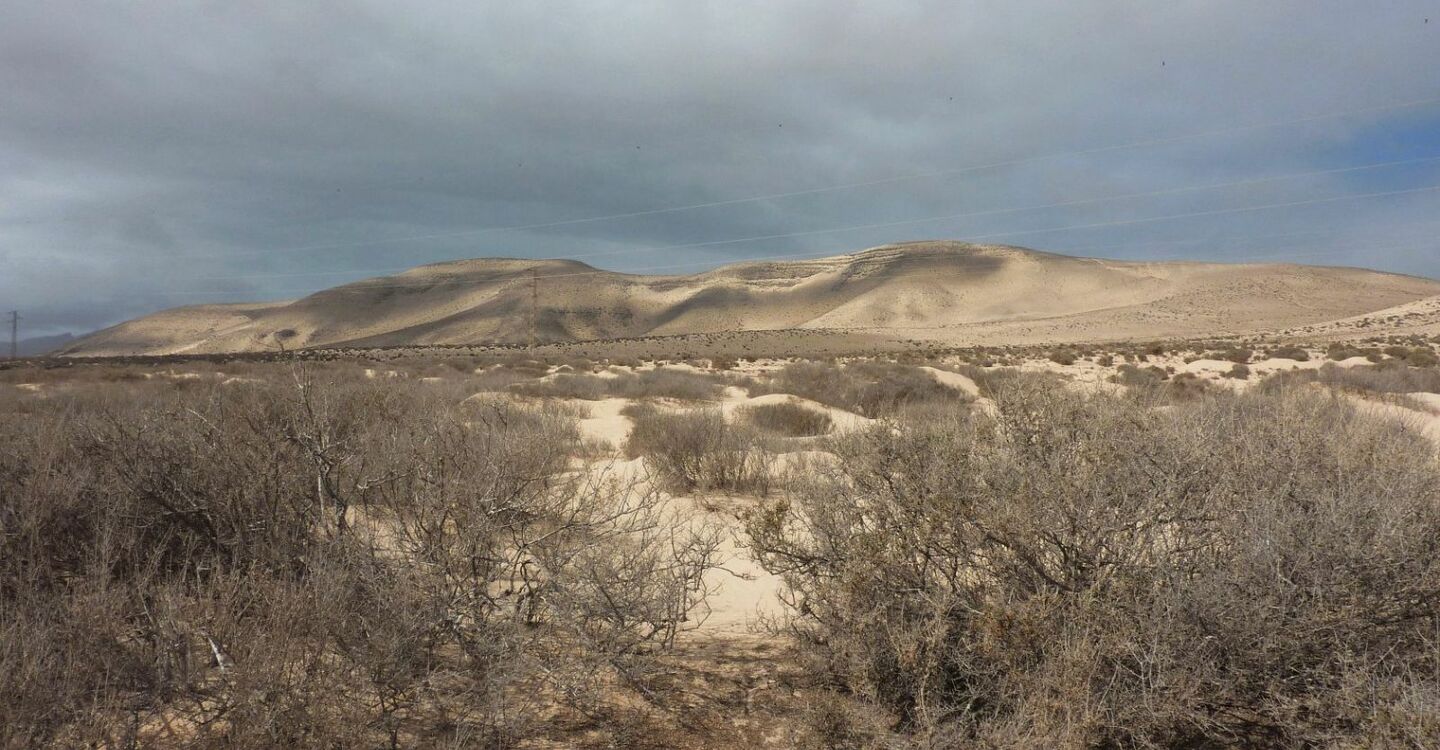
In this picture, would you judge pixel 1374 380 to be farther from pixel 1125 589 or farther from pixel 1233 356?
pixel 1125 589

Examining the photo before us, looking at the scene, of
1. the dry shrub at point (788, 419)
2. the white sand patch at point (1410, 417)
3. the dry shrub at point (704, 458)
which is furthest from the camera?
the dry shrub at point (788, 419)

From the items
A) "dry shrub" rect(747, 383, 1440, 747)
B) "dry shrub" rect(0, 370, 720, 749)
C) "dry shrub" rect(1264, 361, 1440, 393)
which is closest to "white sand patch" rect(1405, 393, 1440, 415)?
"dry shrub" rect(1264, 361, 1440, 393)

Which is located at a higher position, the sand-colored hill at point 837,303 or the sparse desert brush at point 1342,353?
the sand-colored hill at point 837,303

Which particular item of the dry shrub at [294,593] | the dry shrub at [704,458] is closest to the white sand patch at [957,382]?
the dry shrub at [704,458]

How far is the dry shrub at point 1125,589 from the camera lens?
3.33 metres

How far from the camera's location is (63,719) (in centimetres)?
277

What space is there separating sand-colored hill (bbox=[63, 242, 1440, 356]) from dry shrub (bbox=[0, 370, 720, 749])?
247 ft

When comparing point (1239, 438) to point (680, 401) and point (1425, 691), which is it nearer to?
point (1425, 691)

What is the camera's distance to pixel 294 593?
134 inches

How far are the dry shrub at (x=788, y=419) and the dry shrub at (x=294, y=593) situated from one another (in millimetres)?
10728

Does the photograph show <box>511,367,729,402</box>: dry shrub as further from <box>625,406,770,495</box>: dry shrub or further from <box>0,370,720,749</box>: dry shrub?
<box>0,370,720,749</box>: dry shrub

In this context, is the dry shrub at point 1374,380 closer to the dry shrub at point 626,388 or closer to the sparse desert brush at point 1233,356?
the sparse desert brush at point 1233,356

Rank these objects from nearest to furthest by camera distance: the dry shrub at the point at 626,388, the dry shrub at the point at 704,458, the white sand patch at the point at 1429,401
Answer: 1. the dry shrub at the point at 704,458
2. the white sand patch at the point at 1429,401
3. the dry shrub at the point at 626,388

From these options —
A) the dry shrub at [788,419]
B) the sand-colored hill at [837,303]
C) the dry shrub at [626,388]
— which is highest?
the sand-colored hill at [837,303]
